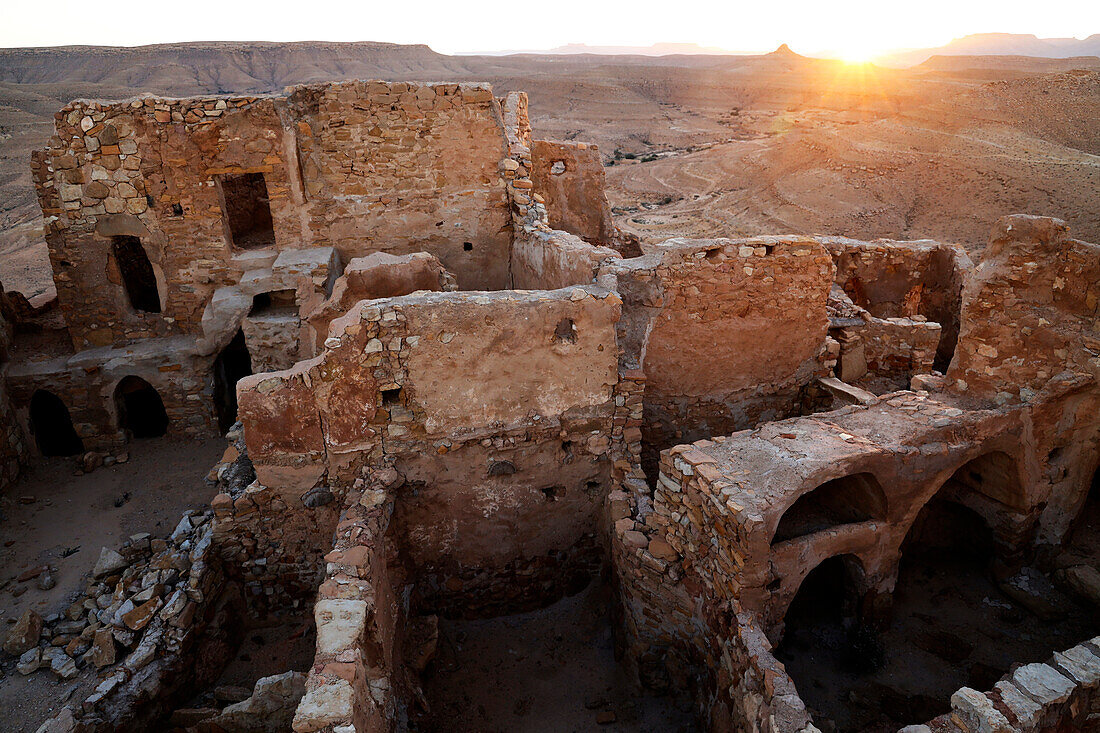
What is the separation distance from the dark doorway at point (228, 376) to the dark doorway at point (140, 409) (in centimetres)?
81

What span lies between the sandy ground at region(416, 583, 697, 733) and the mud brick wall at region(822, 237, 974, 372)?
667cm

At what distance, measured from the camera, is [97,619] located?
18.4ft

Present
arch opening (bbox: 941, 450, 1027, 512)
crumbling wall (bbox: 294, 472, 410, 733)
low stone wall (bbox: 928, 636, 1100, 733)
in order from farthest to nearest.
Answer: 1. arch opening (bbox: 941, 450, 1027, 512)
2. low stone wall (bbox: 928, 636, 1100, 733)
3. crumbling wall (bbox: 294, 472, 410, 733)

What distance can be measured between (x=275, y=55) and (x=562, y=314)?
68.0 meters

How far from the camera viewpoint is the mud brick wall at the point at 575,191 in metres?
10.9

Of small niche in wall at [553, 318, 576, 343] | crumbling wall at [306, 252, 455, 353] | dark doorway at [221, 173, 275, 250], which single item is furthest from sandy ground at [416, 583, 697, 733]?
dark doorway at [221, 173, 275, 250]

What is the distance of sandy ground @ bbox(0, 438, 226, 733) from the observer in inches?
201

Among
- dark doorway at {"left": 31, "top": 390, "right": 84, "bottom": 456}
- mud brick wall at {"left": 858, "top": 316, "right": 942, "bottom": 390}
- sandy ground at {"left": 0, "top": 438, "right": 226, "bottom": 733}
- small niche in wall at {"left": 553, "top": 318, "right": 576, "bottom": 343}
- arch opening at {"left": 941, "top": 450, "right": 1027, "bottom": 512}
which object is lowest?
sandy ground at {"left": 0, "top": 438, "right": 226, "bottom": 733}

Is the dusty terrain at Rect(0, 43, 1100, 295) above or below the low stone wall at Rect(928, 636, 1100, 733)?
above

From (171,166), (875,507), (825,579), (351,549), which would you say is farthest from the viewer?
(171,166)

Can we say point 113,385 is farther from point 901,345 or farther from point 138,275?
point 901,345

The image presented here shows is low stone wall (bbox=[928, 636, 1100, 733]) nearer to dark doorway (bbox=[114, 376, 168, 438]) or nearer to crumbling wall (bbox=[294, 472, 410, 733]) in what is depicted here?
crumbling wall (bbox=[294, 472, 410, 733])

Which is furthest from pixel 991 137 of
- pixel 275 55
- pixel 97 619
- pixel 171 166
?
pixel 275 55

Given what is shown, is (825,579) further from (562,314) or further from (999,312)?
(562,314)
